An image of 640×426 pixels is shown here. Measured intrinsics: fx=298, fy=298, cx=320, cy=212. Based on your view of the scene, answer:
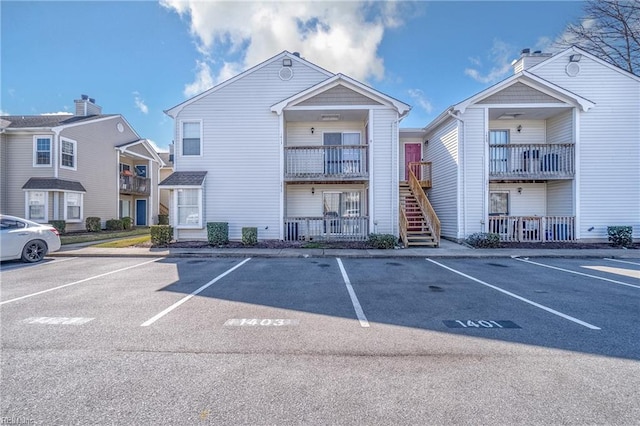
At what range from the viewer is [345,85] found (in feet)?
43.7

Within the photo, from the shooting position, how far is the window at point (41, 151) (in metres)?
17.4

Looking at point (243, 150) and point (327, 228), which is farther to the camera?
point (243, 150)

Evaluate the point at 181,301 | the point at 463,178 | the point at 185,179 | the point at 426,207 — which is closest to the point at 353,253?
the point at 426,207

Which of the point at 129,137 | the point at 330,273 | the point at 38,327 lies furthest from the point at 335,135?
the point at 129,137

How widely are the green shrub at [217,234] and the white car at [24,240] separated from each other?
498 centimetres

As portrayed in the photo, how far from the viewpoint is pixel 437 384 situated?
9.52 feet

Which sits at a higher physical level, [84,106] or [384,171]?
[84,106]

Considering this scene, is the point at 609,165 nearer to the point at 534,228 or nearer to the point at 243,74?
the point at 534,228

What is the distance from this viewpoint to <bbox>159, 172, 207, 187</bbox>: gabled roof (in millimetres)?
13141

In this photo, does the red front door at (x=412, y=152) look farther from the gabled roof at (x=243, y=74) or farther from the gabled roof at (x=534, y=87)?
the gabled roof at (x=243, y=74)

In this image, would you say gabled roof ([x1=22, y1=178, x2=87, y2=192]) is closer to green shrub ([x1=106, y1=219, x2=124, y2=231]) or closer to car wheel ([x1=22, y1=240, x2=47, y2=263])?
green shrub ([x1=106, y1=219, x2=124, y2=231])

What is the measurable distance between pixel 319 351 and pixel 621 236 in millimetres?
15923

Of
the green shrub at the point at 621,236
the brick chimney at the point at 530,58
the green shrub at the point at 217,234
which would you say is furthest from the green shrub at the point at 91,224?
the green shrub at the point at 621,236

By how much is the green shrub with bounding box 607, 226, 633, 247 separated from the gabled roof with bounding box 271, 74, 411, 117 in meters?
10.4
